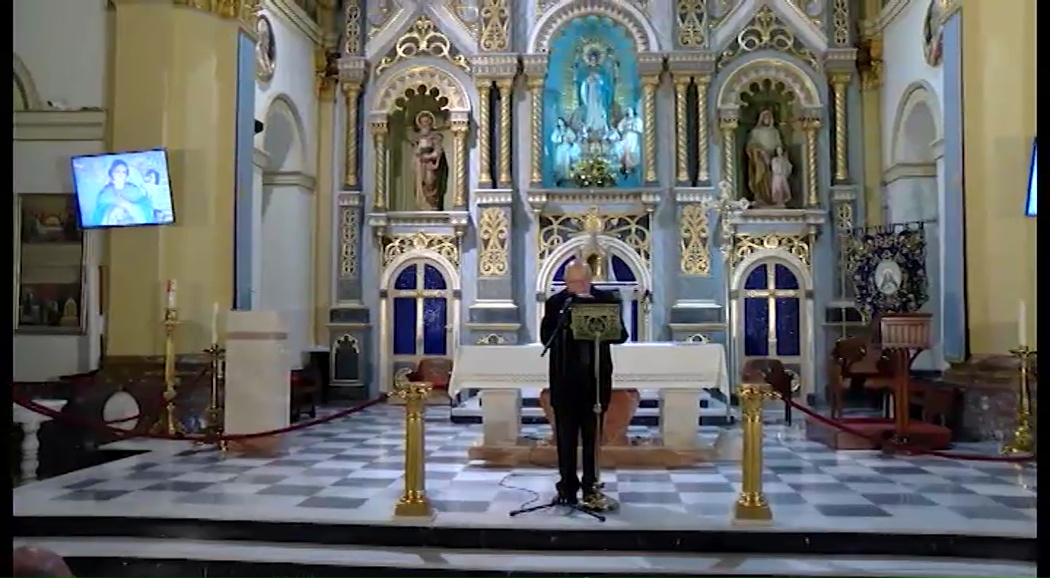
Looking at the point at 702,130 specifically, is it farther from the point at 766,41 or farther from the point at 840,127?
the point at 840,127

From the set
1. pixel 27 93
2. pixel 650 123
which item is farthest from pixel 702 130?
pixel 27 93

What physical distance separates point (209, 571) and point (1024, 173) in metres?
8.11

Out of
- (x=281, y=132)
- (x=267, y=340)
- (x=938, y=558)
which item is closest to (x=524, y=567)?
(x=938, y=558)

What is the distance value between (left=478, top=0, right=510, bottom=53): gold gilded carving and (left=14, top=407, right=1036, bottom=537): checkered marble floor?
726 cm

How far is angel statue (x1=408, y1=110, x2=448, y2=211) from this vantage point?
48.8 feet

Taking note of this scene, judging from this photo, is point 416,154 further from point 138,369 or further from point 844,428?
point 844,428

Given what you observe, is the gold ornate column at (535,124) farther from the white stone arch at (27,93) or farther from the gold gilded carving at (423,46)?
the white stone arch at (27,93)

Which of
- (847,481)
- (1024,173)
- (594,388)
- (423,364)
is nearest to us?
(594,388)

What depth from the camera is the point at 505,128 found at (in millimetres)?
14602

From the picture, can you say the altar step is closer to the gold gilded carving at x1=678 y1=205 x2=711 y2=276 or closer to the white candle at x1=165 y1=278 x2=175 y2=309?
the gold gilded carving at x1=678 y1=205 x2=711 y2=276

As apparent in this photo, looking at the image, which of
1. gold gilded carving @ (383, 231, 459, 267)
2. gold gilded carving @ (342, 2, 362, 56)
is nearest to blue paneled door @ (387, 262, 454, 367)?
gold gilded carving @ (383, 231, 459, 267)

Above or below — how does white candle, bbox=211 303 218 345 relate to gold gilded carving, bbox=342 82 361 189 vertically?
below

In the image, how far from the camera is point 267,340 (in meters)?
8.91

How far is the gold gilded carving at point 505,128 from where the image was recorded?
14.6m
